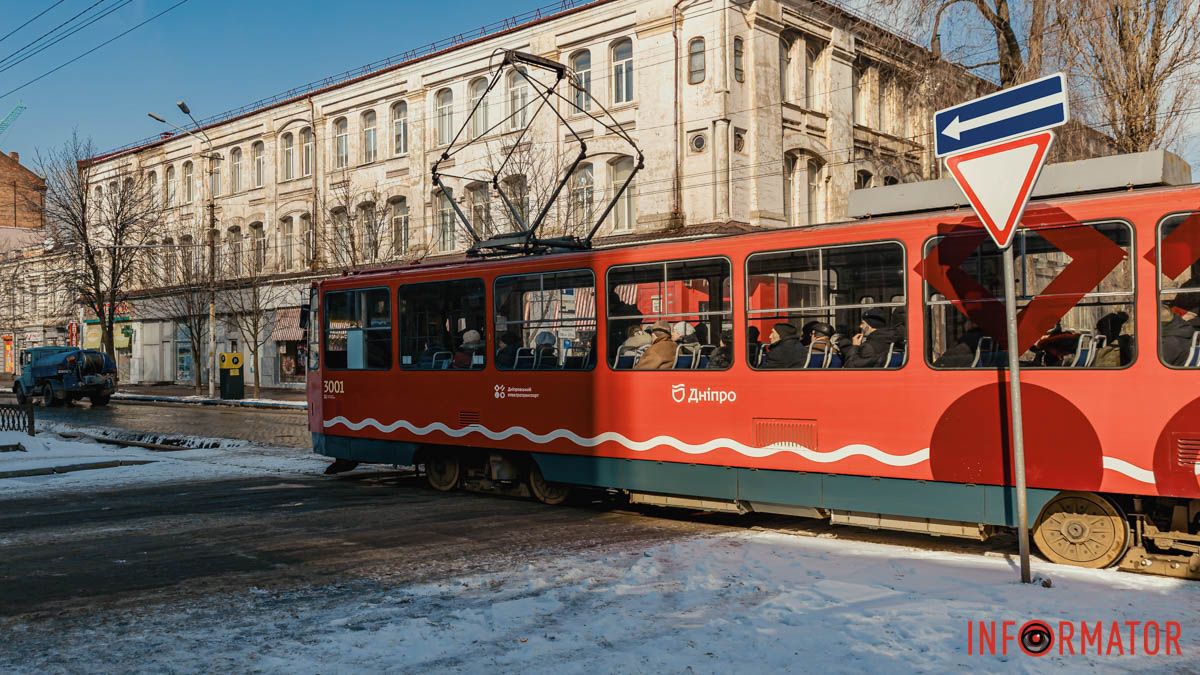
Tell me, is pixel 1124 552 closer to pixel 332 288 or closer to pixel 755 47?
pixel 332 288

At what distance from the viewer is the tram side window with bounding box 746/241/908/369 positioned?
8.90 meters

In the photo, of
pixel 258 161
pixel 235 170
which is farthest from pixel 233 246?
pixel 258 161

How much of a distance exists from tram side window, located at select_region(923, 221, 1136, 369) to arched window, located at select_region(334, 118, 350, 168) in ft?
118

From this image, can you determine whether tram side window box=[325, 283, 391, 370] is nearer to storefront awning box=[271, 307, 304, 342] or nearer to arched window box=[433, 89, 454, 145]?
arched window box=[433, 89, 454, 145]

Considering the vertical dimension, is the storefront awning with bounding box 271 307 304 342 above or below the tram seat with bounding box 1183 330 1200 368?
above

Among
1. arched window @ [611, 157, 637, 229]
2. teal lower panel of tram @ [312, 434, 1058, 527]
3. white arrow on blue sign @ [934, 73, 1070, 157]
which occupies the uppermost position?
arched window @ [611, 157, 637, 229]

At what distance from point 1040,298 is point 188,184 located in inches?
1945

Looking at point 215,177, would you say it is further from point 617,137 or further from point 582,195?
point 617,137

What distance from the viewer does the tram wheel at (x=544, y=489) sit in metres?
11.7

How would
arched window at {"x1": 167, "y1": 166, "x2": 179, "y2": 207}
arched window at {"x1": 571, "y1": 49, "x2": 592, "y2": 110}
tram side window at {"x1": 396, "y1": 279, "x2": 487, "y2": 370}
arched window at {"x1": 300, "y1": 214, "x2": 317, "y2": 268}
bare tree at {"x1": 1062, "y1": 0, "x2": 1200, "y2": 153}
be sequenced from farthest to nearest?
arched window at {"x1": 167, "y1": 166, "x2": 179, "y2": 207} → arched window at {"x1": 300, "y1": 214, "x2": 317, "y2": 268} → arched window at {"x1": 571, "y1": 49, "x2": 592, "y2": 110} → bare tree at {"x1": 1062, "y1": 0, "x2": 1200, "y2": 153} → tram side window at {"x1": 396, "y1": 279, "x2": 487, "y2": 370}

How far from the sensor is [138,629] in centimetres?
634

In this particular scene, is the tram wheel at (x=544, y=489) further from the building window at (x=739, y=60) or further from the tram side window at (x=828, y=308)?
the building window at (x=739, y=60)

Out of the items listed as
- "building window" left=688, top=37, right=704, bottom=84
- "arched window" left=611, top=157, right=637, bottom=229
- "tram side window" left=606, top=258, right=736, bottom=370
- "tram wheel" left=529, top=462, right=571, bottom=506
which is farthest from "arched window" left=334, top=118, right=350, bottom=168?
"tram side window" left=606, top=258, right=736, bottom=370

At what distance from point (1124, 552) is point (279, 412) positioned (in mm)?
26564
